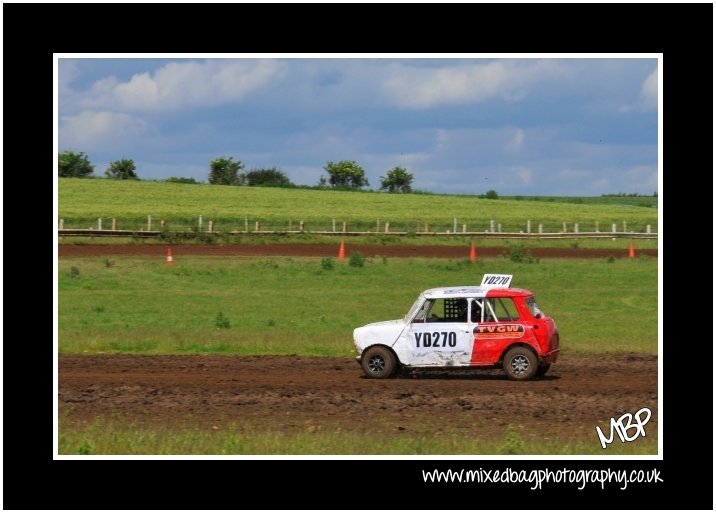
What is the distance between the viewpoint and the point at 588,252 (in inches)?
1997

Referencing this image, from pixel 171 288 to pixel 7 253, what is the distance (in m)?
22.4

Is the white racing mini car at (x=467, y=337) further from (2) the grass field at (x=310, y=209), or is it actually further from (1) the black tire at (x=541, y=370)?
(2) the grass field at (x=310, y=209)

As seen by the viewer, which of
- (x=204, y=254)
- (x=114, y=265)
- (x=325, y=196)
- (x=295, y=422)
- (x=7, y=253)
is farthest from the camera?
(x=325, y=196)

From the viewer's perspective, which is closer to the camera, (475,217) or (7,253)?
(7,253)

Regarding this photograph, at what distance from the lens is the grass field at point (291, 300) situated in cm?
2322

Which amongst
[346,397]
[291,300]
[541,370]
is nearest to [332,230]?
[291,300]

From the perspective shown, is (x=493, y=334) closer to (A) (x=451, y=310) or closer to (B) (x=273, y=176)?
(A) (x=451, y=310)

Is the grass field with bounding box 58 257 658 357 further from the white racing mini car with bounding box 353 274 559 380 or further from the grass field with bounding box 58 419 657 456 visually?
the grass field with bounding box 58 419 657 456

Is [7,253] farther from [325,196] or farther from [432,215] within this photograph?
[325,196]

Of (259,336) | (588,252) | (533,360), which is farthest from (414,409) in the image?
(588,252)

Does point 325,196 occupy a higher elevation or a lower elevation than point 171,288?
higher

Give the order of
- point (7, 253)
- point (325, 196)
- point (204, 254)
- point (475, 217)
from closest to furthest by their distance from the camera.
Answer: point (7, 253) → point (204, 254) → point (475, 217) → point (325, 196)

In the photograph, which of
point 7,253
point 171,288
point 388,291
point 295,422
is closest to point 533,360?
point 295,422

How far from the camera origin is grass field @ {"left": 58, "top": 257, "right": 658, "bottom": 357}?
914 inches
